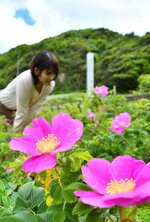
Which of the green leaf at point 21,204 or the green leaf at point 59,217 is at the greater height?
the green leaf at point 59,217

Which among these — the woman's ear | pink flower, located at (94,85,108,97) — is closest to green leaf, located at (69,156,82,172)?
the woman's ear

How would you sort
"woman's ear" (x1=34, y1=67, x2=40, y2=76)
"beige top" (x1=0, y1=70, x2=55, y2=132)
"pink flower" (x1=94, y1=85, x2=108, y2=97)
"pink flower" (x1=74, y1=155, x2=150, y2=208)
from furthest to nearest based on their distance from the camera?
"pink flower" (x1=94, y1=85, x2=108, y2=97) → "beige top" (x1=0, y1=70, x2=55, y2=132) → "woman's ear" (x1=34, y1=67, x2=40, y2=76) → "pink flower" (x1=74, y1=155, x2=150, y2=208)

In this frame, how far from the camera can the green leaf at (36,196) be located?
2.08ft

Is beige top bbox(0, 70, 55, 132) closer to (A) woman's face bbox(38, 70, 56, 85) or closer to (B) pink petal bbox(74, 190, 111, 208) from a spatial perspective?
(A) woman's face bbox(38, 70, 56, 85)

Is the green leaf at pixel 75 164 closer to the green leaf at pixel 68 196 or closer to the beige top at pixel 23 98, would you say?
the green leaf at pixel 68 196

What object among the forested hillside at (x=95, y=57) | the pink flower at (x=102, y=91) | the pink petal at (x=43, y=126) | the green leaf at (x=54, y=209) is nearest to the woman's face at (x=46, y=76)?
the pink flower at (x=102, y=91)

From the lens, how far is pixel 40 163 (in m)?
0.56

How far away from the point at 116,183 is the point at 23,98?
277 cm

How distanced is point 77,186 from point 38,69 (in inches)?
101

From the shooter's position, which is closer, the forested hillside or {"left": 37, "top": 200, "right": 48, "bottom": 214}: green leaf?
{"left": 37, "top": 200, "right": 48, "bottom": 214}: green leaf

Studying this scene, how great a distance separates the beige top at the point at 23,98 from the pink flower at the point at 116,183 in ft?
8.61

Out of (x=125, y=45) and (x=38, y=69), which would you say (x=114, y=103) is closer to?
(x=38, y=69)

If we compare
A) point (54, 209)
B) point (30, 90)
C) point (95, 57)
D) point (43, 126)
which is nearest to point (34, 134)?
point (43, 126)

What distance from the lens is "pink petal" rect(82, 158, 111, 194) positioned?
0.51m
